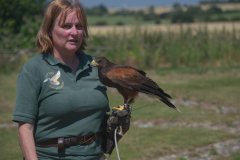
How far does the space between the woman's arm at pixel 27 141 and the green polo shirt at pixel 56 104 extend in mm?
61

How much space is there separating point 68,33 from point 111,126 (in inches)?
38.0

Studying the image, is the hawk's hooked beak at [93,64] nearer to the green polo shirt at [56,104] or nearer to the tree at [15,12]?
the green polo shirt at [56,104]

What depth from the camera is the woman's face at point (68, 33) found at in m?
2.43

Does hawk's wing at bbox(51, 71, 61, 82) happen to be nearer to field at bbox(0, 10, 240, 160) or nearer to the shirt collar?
the shirt collar

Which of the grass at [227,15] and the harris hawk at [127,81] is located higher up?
the harris hawk at [127,81]

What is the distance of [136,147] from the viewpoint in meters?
6.11

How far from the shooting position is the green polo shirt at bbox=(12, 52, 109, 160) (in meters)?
2.24

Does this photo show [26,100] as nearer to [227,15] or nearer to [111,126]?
[111,126]

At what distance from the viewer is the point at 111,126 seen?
2744 mm

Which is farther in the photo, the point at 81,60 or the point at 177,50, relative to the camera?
the point at 177,50

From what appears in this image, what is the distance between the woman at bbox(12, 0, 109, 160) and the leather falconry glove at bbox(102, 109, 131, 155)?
0.19 meters

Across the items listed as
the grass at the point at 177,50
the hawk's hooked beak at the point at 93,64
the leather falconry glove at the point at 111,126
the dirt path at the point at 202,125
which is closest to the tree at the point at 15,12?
the grass at the point at 177,50

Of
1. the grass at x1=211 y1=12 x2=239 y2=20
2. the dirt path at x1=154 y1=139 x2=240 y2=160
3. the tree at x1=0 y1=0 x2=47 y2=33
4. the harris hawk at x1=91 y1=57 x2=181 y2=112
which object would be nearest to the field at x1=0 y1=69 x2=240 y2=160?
the dirt path at x1=154 y1=139 x2=240 y2=160

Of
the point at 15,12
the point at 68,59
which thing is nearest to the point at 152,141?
the point at 68,59
